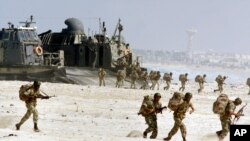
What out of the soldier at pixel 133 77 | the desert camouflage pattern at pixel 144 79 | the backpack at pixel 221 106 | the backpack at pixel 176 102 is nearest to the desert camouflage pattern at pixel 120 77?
the soldier at pixel 133 77

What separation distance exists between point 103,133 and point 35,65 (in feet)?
60.9

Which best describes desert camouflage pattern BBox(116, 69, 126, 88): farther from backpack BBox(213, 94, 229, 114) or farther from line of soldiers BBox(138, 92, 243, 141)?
backpack BBox(213, 94, 229, 114)

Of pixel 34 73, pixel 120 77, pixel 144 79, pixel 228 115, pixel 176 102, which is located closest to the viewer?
pixel 176 102

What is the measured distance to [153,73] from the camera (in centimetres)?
3662

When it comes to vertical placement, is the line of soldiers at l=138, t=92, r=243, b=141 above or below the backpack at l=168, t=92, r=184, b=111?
below

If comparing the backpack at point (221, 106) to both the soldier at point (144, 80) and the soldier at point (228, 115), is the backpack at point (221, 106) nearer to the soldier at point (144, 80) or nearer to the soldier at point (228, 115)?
the soldier at point (228, 115)

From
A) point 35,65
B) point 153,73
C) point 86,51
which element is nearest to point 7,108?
point 35,65

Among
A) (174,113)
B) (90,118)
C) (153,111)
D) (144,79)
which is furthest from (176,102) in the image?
(144,79)

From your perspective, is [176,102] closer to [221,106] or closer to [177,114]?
[177,114]

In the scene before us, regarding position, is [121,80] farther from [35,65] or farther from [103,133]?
[103,133]

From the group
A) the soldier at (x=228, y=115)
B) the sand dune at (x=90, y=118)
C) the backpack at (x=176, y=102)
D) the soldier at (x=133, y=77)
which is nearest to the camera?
the backpack at (x=176, y=102)

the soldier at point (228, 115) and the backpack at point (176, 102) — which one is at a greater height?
the backpack at point (176, 102)

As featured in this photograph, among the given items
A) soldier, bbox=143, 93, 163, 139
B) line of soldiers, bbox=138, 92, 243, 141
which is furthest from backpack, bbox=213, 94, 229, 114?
soldier, bbox=143, 93, 163, 139

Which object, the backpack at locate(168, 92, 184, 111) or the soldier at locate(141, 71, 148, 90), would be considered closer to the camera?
the backpack at locate(168, 92, 184, 111)
